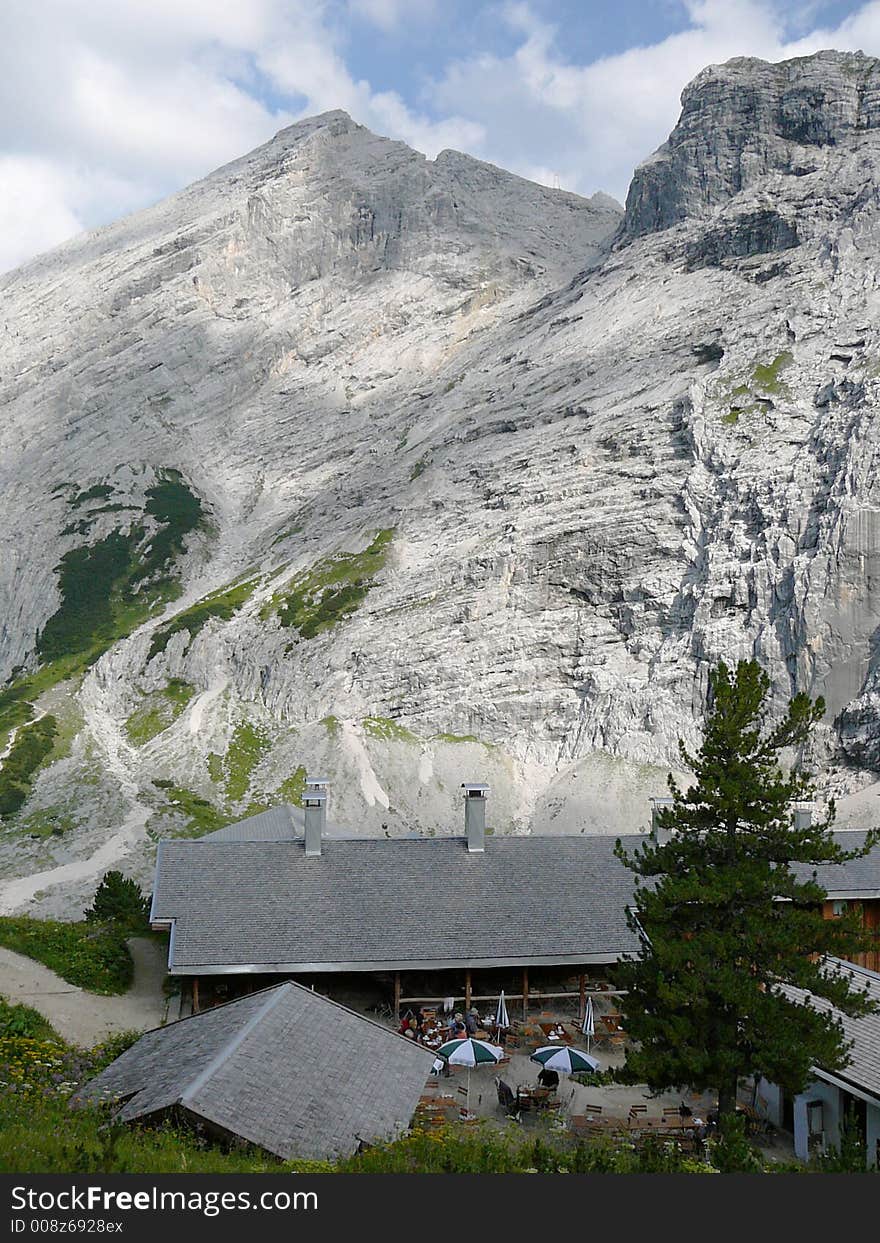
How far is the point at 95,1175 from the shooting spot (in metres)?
10.4

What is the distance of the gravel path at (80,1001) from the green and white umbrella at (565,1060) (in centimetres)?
1050

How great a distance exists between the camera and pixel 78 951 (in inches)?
1204

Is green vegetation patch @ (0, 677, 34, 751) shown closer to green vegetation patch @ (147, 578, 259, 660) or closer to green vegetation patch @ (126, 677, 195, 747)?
green vegetation patch @ (126, 677, 195, 747)

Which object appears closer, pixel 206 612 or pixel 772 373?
pixel 772 373

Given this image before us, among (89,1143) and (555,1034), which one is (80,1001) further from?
(89,1143)

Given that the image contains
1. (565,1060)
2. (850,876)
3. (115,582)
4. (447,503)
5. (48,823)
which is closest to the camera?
(565,1060)

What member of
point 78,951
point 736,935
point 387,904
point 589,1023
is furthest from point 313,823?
point 736,935

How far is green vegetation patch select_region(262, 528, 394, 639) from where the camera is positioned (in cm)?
8900

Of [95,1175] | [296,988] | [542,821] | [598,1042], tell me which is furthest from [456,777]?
[95,1175]

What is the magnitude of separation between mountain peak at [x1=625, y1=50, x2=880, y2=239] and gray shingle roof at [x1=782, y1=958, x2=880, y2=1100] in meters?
118

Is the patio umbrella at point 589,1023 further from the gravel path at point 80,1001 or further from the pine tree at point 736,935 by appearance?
the gravel path at point 80,1001

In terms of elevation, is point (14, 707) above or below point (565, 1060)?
above

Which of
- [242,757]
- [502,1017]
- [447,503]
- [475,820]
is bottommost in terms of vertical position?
[502,1017]

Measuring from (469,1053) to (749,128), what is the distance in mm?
135706
